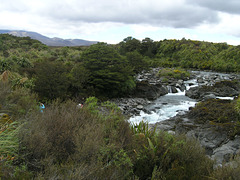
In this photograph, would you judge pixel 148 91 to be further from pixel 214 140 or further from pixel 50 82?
pixel 214 140

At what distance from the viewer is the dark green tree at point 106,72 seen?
16984 mm

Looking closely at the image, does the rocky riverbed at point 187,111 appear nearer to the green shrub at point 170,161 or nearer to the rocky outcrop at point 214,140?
the rocky outcrop at point 214,140

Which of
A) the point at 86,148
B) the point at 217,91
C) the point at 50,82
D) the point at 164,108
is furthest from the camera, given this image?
the point at 217,91

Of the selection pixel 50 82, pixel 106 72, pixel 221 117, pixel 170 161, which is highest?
pixel 106 72

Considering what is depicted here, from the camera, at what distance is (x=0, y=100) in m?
6.17

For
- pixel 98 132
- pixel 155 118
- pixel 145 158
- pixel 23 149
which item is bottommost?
pixel 155 118

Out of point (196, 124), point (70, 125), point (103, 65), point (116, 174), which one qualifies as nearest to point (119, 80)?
point (103, 65)

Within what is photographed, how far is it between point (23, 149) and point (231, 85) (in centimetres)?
2378

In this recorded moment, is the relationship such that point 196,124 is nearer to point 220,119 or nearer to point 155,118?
point 220,119

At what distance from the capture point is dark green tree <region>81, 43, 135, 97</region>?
1698 cm

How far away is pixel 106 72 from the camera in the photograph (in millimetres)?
17125

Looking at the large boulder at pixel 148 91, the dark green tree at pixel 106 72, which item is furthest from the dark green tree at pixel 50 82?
the large boulder at pixel 148 91

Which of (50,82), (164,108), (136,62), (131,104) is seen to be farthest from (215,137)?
(136,62)

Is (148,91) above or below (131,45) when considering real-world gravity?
below
